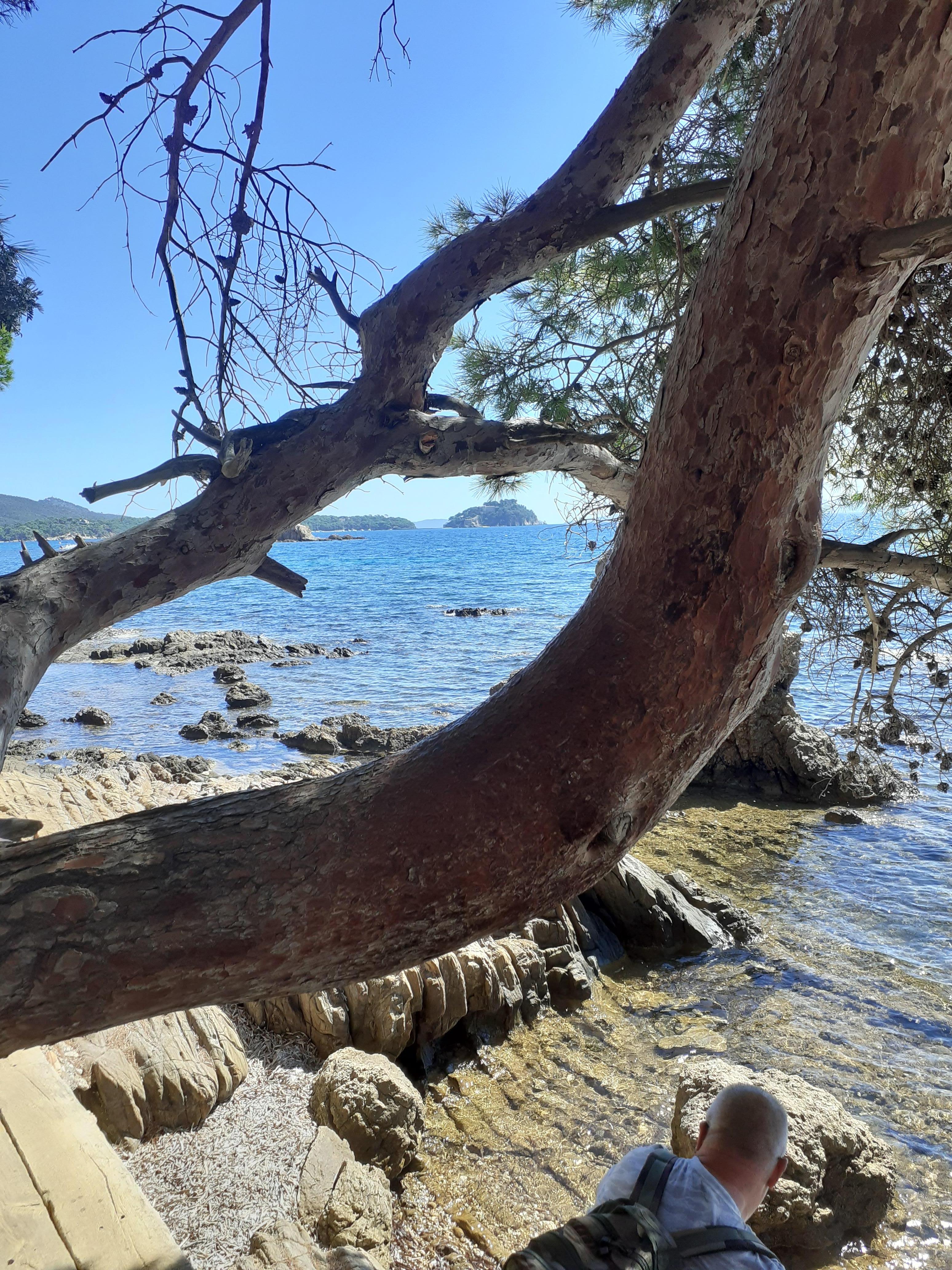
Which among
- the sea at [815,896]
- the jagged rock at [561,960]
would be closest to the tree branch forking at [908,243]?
the sea at [815,896]

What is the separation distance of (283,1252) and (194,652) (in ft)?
77.2

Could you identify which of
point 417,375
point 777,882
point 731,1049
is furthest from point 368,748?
point 417,375

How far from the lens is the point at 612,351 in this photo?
4.64 meters

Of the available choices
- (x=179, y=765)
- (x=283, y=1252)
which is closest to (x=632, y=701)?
(x=283, y=1252)

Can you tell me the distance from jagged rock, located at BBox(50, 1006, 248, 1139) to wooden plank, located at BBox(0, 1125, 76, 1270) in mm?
1091

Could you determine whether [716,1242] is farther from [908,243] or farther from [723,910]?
[723,910]

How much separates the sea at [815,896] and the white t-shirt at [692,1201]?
304 centimetres

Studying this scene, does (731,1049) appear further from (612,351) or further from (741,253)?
(741,253)

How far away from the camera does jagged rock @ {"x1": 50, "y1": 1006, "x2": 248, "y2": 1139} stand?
3693mm

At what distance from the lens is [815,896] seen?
8461 millimetres

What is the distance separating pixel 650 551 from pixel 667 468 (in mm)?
148

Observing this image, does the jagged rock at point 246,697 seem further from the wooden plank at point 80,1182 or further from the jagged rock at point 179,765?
the wooden plank at point 80,1182

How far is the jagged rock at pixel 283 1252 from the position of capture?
2.84m

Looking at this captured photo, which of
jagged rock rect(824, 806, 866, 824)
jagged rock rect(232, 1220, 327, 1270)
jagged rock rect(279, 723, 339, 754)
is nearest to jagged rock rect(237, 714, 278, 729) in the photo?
jagged rock rect(279, 723, 339, 754)
